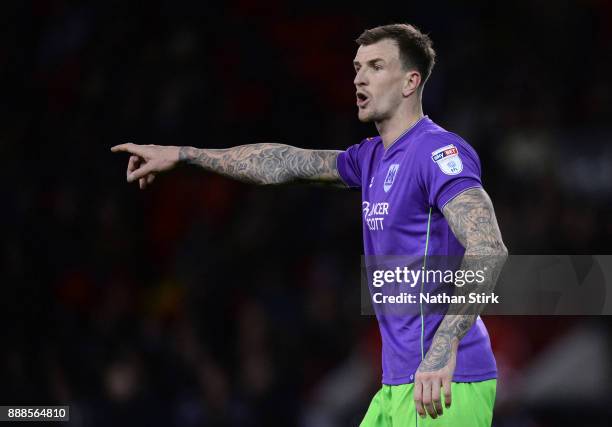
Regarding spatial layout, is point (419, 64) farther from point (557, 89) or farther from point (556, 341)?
point (557, 89)

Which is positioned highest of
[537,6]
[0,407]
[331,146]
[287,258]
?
[537,6]

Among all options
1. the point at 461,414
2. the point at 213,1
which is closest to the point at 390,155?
the point at 461,414

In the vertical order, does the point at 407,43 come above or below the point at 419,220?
above

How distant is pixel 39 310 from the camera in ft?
23.9

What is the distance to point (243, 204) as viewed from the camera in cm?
830

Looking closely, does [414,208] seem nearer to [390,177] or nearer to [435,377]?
[390,177]

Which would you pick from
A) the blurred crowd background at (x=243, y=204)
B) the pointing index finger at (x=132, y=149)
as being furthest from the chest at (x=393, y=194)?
the blurred crowd background at (x=243, y=204)

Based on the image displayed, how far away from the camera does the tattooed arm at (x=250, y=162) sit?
15.0ft

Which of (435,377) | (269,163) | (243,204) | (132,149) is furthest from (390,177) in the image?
(243,204)

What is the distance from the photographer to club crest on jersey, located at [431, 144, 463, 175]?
12.3 ft

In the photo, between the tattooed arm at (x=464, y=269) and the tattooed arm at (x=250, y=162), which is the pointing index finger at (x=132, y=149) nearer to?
the tattooed arm at (x=250, y=162)

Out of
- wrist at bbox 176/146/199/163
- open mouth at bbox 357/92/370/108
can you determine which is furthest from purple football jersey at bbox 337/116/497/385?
wrist at bbox 176/146/199/163

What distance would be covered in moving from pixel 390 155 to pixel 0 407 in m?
3.43

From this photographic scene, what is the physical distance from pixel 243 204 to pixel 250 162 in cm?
356
